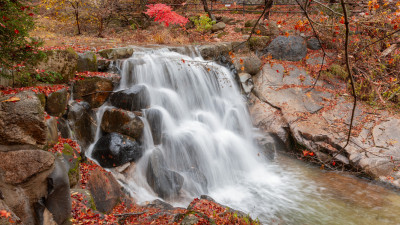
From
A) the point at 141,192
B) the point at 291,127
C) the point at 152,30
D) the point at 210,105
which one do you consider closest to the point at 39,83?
the point at 141,192

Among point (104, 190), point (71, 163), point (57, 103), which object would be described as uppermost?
point (57, 103)

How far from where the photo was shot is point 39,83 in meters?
6.33

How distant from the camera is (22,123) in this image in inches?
129

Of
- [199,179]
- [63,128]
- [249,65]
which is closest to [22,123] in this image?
[63,128]

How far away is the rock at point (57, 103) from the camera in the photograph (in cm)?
594

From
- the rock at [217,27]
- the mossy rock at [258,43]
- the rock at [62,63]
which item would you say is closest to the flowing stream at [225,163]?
the rock at [62,63]

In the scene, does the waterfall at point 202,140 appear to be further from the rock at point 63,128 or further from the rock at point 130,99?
the rock at point 63,128

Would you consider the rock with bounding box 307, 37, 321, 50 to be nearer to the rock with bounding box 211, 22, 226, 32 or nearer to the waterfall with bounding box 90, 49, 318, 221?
the rock with bounding box 211, 22, 226, 32

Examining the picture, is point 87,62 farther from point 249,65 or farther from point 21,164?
point 249,65

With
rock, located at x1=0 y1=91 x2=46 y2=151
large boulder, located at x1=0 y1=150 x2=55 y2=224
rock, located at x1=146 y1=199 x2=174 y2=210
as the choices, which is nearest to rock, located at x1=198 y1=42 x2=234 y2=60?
rock, located at x1=146 y1=199 x2=174 y2=210

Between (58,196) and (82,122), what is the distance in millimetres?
3719

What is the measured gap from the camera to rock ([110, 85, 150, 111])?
7.75m

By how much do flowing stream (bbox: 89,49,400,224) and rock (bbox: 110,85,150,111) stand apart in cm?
43

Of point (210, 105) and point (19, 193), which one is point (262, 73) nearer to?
point (210, 105)
